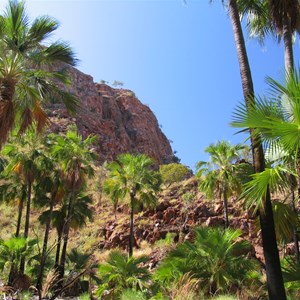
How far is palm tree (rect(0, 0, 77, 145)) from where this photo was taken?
8.84 m

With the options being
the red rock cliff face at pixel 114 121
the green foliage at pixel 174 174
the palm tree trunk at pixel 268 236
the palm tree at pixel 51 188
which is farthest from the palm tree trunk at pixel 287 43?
the red rock cliff face at pixel 114 121

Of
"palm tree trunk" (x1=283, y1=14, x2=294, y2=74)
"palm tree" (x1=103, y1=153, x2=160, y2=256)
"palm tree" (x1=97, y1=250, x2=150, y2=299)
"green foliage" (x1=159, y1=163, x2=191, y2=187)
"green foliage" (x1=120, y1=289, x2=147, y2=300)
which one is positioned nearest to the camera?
"green foliage" (x1=120, y1=289, x2=147, y2=300)

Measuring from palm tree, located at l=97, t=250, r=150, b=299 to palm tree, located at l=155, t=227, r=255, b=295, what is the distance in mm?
1512

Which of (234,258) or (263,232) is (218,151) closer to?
(234,258)

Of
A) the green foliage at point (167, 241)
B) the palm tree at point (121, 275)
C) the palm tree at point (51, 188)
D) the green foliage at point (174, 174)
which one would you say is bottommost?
the palm tree at point (121, 275)

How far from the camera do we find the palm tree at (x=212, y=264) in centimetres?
955

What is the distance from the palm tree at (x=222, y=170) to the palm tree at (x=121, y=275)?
12.7 meters

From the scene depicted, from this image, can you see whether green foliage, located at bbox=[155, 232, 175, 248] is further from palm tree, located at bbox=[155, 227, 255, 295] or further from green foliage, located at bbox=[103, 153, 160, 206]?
palm tree, located at bbox=[155, 227, 255, 295]

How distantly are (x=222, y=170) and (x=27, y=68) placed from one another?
54.4 ft

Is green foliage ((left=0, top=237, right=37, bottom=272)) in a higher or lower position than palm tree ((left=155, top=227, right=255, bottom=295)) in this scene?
higher

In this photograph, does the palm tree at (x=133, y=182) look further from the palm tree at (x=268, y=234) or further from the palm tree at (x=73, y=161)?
the palm tree at (x=268, y=234)

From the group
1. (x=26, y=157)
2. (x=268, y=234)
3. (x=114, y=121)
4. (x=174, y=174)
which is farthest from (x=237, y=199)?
(x=114, y=121)

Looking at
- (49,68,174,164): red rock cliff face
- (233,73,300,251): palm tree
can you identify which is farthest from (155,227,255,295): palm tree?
(49,68,174,164): red rock cliff face

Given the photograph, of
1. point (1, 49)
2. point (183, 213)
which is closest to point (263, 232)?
point (1, 49)
